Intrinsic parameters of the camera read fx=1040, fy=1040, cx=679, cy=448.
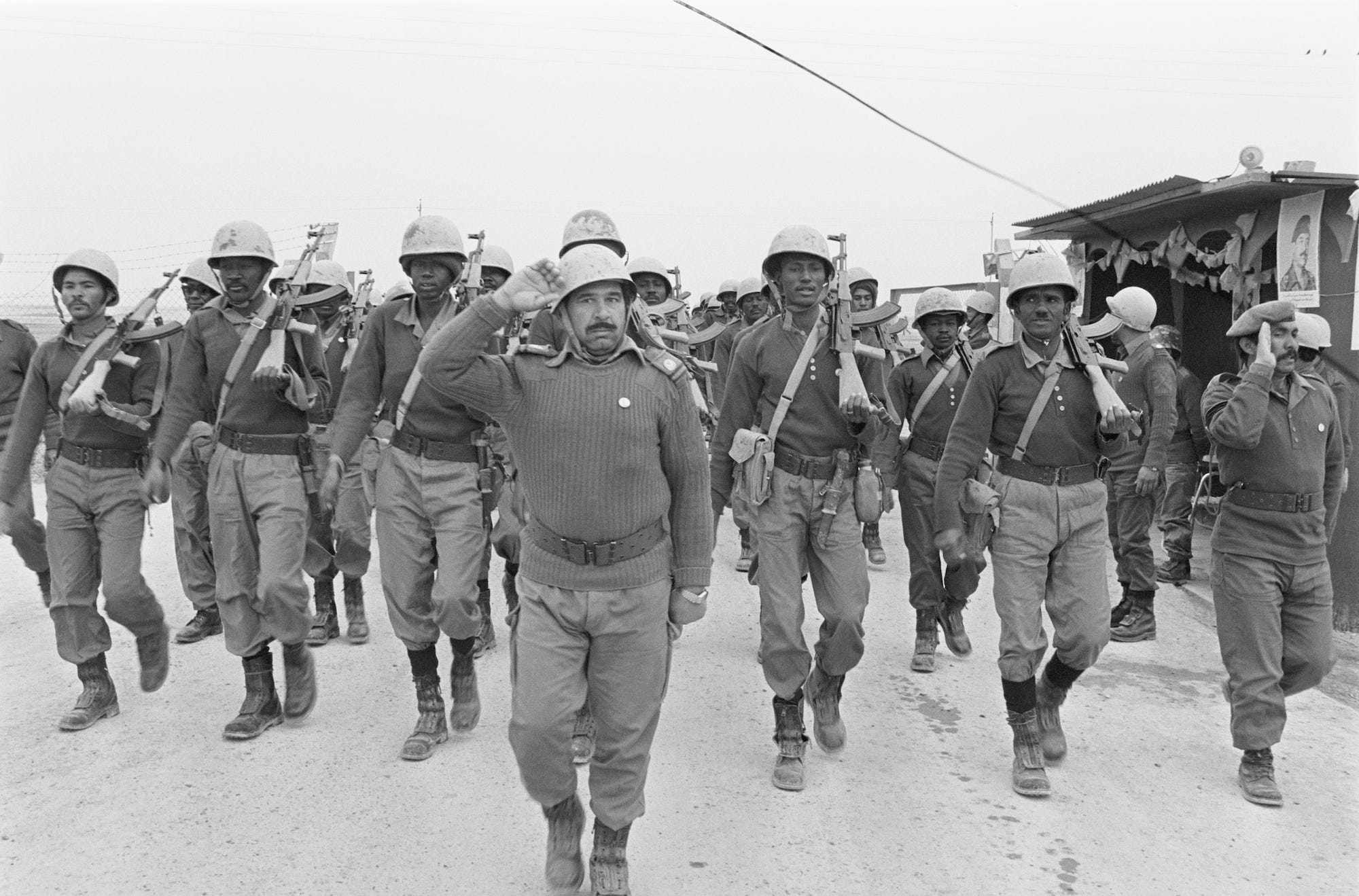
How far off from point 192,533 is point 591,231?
3.26 meters

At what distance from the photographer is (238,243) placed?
5285 mm

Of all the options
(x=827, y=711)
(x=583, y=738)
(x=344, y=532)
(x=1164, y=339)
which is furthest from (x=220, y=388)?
(x=1164, y=339)

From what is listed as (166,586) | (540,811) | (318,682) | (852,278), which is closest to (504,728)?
(540,811)

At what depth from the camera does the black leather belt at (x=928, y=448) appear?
7.03 metres

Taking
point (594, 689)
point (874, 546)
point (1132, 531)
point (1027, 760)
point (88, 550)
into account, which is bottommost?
point (874, 546)

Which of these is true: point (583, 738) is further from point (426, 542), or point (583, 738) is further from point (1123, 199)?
point (1123, 199)

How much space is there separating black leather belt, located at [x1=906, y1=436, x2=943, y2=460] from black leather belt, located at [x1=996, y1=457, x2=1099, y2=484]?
82.8 inches

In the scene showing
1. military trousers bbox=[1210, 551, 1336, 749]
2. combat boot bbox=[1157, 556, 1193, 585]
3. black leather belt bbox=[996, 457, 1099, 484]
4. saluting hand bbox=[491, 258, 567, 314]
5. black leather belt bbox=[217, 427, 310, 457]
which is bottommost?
combat boot bbox=[1157, 556, 1193, 585]

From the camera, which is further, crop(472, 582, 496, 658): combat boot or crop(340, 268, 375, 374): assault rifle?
crop(340, 268, 375, 374): assault rifle

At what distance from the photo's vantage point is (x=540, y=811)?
431 cm

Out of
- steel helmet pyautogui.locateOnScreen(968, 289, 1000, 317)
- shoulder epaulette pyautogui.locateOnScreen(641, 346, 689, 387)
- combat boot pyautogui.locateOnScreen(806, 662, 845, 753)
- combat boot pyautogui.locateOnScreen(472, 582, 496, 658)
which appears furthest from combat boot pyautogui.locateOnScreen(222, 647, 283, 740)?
steel helmet pyautogui.locateOnScreen(968, 289, 1000, 317)

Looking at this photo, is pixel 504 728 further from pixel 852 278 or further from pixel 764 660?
pixel 852 278

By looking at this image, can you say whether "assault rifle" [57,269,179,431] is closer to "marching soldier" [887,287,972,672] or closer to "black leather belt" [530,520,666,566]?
"black leather belt" [530,520,666,566]

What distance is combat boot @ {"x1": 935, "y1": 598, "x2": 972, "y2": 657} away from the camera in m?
6.79
